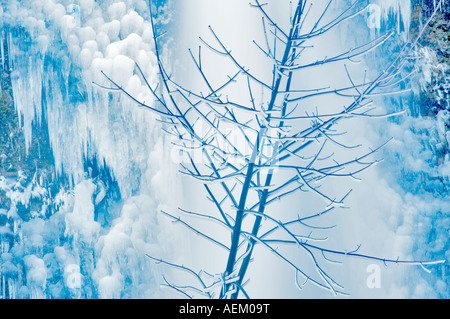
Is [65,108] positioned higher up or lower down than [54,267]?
higher up

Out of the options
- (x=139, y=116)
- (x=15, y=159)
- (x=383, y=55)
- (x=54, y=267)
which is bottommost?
(x=54, y=267)

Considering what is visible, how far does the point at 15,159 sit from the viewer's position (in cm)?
211

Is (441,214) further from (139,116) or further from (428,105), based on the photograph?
(139,116)

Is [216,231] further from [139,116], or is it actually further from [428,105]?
[428,105]

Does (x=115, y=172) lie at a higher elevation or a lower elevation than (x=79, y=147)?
lower

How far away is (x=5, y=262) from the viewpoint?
2062mm

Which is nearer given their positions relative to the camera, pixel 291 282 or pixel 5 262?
pixel 5 262

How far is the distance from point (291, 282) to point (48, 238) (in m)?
1.31

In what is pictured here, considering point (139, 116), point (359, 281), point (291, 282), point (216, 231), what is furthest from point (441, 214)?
point (139, 116)

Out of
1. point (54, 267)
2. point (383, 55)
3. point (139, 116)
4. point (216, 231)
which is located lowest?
point (54, 267)

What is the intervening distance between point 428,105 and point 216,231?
53.6 inches

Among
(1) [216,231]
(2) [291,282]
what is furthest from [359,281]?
(1) [216,231]

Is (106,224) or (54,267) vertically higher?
(106,224)

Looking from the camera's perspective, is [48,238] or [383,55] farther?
[383,55]
